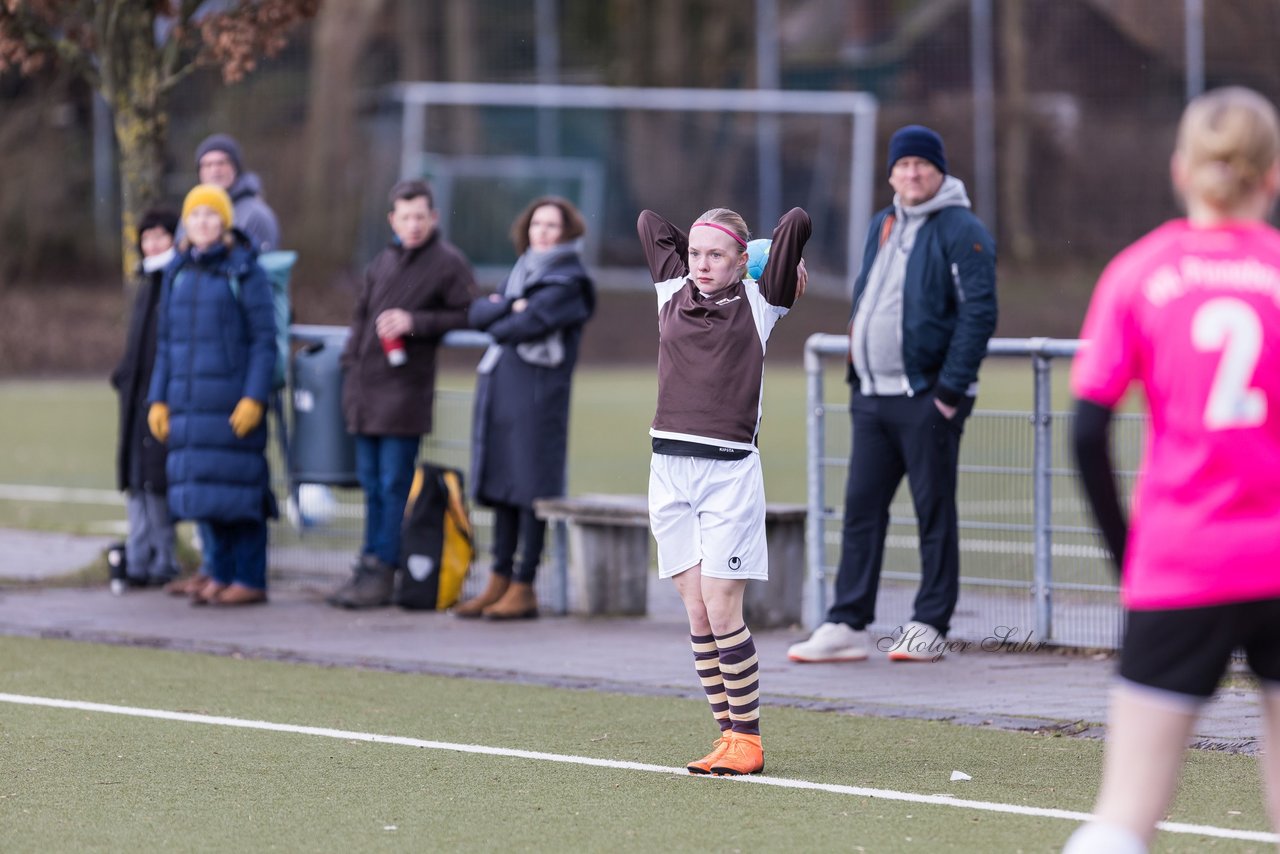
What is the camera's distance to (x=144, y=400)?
10.5 m

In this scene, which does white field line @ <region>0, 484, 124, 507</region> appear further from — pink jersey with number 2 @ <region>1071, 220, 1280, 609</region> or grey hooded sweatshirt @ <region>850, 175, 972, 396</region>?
pink jersey with number 2 @ <region>1071, 220, 1280, 609</region>

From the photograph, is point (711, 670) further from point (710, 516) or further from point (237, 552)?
point (237, 552)

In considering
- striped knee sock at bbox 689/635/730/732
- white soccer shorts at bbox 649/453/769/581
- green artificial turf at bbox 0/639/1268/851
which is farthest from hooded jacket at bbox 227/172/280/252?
striped knee sock at bbox 689/635/730/732

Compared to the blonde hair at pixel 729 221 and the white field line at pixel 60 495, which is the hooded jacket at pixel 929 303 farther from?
the white field line at pixel 60 495

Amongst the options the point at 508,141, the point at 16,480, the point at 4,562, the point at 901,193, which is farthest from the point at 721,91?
the point at 901,193

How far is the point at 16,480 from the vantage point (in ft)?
56.7

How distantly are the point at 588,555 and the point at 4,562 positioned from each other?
4039 millimetres

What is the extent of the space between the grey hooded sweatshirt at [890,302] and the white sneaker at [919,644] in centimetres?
100

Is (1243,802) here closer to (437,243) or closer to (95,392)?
(437,243)

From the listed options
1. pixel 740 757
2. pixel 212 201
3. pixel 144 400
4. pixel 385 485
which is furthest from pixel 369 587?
pixel 740 757

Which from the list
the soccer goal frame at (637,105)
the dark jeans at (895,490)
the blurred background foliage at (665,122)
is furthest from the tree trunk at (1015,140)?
the dark jeans at (895,490)

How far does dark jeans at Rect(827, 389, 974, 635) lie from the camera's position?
8.33 meters

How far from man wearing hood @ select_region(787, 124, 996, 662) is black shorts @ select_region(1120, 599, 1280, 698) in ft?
Answer: 14.2

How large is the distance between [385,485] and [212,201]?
1.63 meters
